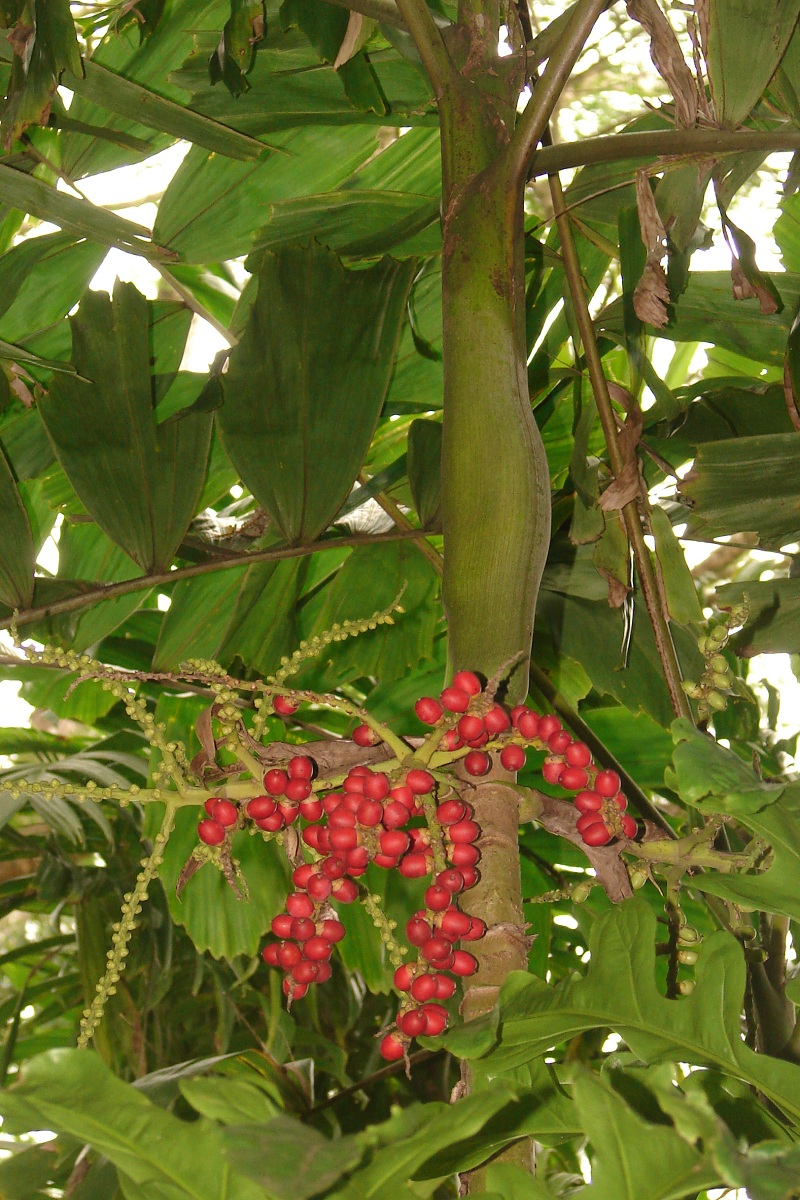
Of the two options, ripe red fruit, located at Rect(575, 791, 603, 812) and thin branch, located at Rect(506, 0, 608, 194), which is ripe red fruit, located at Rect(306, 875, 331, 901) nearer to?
ripe red fruit, located at Rect(575, 791, 603, 812)

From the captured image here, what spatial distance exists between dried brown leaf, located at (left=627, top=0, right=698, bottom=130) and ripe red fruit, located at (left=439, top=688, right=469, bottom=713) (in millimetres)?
422

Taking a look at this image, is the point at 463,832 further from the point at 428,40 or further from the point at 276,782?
the point at 428,40

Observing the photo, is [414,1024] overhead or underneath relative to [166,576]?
underneath

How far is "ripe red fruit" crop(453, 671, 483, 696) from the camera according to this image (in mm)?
487

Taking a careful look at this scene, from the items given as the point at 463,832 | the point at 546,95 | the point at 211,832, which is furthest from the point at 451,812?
the point at 546,95

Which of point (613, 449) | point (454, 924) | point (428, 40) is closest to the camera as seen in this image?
point (454, 924)

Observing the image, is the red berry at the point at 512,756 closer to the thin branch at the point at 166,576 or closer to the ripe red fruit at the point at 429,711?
the ripe red fruit at the point at 429,711

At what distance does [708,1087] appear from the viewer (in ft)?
1.58

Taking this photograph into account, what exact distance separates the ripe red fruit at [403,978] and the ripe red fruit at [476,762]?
99mm

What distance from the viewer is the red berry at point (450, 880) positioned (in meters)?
0.48

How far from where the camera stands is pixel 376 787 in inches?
19.1

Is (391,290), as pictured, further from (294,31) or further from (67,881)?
(67,881)

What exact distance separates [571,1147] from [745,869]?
3.36 feet

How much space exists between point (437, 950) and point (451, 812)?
0.20 ft
